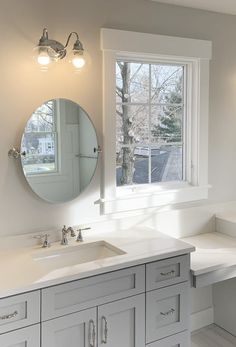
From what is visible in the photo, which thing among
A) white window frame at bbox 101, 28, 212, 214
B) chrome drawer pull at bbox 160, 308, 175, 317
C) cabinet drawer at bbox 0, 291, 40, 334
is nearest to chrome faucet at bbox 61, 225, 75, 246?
white window frame at bbox 101, 28, 212, 214

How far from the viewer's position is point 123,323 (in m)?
2.02

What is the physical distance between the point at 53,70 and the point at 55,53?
0.11m

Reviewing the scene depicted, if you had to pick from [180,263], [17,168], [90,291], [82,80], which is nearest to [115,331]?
[90,291]

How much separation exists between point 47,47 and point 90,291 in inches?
51.5

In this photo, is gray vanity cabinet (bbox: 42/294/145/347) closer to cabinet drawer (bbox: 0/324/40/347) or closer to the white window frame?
cabinet drawer (bbox: 0/324/40/347)

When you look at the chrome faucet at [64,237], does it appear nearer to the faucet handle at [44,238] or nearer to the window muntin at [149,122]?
the faucet handle at [44,238]

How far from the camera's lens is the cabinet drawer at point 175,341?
2162 millimetres

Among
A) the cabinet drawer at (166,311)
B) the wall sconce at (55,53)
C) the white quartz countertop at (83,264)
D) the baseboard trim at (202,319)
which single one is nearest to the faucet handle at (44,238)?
the white quartz countertop at (83,264)

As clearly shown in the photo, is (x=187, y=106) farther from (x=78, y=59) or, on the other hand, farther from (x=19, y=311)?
(x=19, y=311)

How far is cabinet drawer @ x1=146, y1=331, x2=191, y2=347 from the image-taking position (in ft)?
7.09

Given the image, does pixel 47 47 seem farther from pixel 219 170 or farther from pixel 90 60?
pixel 219 170

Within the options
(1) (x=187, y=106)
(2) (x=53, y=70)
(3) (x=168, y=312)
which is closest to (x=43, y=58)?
(2) (x=53, y=70)

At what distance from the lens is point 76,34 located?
2.24 m

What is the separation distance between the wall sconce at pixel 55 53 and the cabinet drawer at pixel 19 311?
48.4 inches
